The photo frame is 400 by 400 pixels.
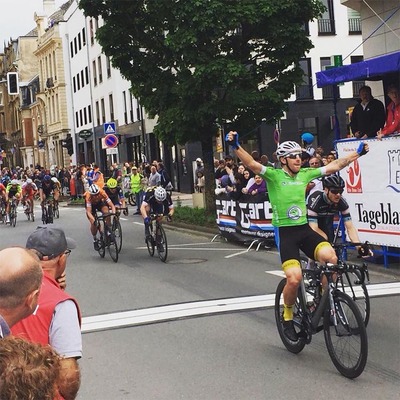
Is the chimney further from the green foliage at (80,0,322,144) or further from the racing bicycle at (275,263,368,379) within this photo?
the racing bicycle at (275,263,368,379)

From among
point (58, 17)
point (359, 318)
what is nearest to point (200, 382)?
point (359, 318)

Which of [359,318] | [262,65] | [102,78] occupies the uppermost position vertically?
[102,78]

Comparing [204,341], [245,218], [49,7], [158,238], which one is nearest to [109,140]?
[245,218]

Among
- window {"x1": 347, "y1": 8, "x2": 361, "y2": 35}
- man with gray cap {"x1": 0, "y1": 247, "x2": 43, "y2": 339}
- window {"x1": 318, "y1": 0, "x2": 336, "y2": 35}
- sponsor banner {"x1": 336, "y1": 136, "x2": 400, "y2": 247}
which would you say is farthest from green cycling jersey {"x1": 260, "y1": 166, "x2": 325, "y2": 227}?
window {"x1": 347, "y1": 8, "x2": 361, "y2": 35}

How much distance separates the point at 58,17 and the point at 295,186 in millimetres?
74654

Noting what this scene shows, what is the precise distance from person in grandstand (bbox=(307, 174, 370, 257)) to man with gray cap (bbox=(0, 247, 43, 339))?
4.99 metres

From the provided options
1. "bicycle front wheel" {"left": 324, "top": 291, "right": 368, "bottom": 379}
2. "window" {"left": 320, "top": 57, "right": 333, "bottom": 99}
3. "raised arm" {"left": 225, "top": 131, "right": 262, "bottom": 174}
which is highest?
"window" {"left": 320, "top": 57, "right": 333, "bottom": 99}

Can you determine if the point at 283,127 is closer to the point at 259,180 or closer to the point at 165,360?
the point at 259,180

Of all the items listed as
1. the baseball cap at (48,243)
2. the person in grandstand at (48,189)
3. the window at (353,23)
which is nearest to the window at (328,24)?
the window at (353,23)

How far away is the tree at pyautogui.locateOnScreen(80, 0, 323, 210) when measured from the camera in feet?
59.7

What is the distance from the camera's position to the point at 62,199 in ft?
152

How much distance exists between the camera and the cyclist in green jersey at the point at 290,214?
7.00 metres

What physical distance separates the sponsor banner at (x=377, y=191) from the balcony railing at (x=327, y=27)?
30777mm

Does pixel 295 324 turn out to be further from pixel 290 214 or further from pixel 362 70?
pixel 362 70
